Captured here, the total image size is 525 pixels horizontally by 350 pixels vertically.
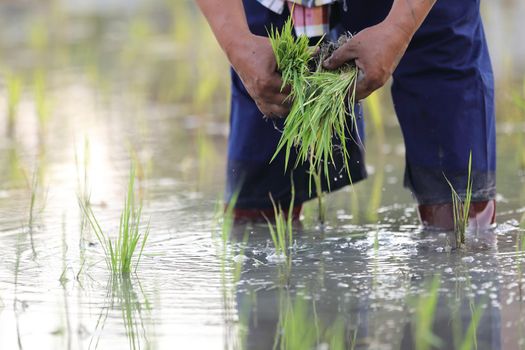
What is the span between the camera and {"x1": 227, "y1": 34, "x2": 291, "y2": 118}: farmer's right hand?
8.67 ft

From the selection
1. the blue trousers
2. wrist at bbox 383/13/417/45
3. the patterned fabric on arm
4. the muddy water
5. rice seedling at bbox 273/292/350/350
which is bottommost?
rice seedling at bbox 273/292/350/350

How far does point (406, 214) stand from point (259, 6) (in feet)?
2.37

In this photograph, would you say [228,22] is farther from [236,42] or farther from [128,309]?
[128,309]

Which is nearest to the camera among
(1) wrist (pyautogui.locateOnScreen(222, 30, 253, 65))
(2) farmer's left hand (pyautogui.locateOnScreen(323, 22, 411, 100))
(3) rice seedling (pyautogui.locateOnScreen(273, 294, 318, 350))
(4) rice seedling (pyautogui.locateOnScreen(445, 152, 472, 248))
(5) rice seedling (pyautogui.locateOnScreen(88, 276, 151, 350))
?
(3) rice seedling (pyautogui.locateOnScreen(273, 294, 318, 350))

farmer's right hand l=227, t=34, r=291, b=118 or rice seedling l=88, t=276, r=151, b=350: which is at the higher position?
farmer's right hand l=227, t=34, r=291, b=118

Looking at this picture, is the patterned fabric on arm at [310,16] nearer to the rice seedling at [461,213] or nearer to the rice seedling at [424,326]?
the rice seedling at [461,213]

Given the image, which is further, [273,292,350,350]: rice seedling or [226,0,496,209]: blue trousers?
[226,0,496,209]: blue trousers

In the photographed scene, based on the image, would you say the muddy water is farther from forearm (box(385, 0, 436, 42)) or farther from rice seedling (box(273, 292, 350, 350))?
forearm (box(385, 0, 436, 42))

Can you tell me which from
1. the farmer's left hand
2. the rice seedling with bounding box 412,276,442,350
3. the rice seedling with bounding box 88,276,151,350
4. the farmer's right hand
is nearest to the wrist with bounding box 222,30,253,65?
the farmer's right hand

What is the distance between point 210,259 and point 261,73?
18.4 inches

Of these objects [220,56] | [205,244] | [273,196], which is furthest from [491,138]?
[220,56]

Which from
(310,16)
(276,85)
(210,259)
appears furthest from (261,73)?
(210,259)

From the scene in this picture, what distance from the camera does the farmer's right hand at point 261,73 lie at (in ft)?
8.67

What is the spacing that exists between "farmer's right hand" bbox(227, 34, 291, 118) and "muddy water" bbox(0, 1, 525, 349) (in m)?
0.34
